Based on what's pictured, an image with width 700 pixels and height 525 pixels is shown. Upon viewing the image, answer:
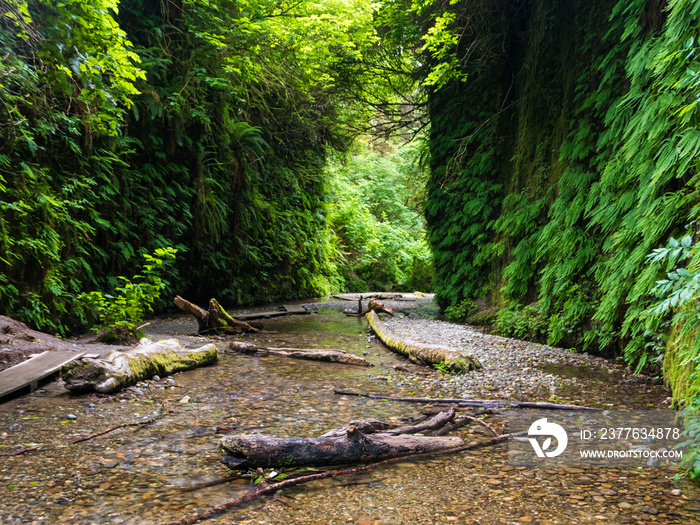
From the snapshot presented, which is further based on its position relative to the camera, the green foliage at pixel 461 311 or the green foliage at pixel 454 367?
the green foliage at pixel 461 311

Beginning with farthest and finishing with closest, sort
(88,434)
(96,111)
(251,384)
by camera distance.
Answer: (96,111), (251,384), (88,434)

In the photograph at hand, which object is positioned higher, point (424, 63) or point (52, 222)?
point (424, 63)

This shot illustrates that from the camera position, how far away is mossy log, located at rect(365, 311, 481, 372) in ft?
18.2

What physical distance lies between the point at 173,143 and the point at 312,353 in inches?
271

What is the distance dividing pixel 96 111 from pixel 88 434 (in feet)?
19.9

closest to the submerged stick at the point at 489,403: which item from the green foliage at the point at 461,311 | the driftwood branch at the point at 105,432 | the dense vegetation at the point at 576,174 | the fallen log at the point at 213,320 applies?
the dense vegetation at the point at 576,174

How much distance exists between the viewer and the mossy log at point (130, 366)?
4.40m

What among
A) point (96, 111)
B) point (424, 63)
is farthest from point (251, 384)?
point (424, 63)

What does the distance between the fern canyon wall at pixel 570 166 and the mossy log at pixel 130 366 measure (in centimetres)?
466

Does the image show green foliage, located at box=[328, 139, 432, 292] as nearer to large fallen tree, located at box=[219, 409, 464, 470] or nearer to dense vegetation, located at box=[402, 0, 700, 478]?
dense vegetation, located at box=[402, 0, 700, 478]

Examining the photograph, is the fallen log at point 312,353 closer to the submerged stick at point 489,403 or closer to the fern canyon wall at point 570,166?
the submerged stick at point 489,403

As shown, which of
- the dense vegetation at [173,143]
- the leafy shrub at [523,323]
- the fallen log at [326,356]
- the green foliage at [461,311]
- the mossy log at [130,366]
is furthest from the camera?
the green foliage at [461,311]

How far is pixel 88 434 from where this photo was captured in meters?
3.51

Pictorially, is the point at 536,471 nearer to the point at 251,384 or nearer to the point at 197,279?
the point at 251,384
